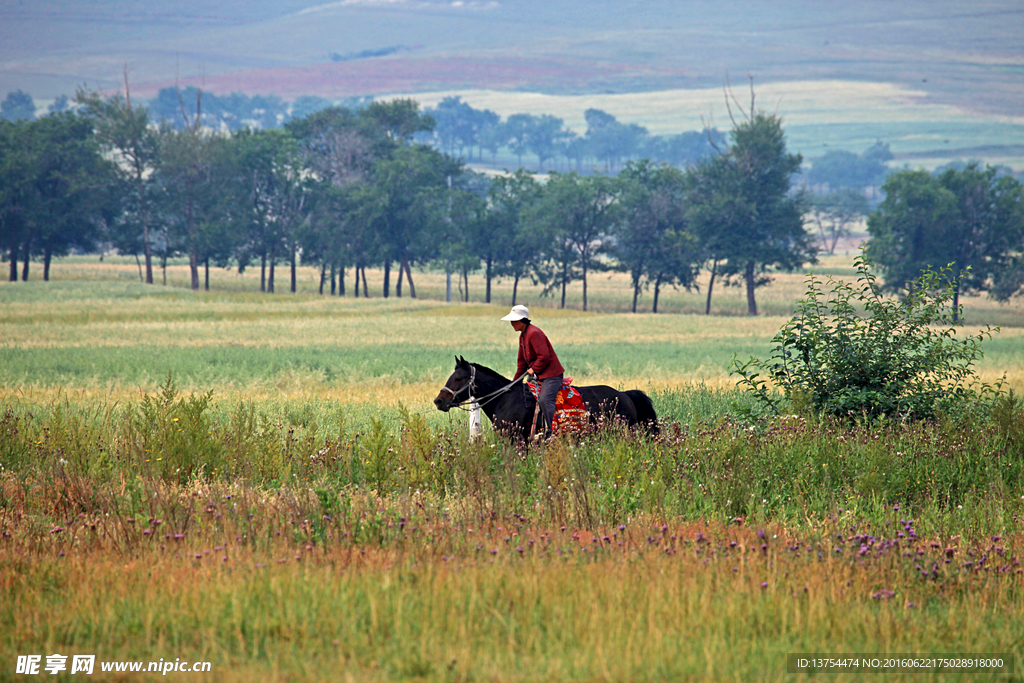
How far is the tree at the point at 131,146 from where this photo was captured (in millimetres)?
86688

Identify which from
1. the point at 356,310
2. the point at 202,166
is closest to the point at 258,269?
the point at 202,166

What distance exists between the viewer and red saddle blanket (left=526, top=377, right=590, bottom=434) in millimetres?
11359

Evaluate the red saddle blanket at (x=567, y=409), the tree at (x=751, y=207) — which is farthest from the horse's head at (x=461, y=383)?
the tree at (x=751, y=207)

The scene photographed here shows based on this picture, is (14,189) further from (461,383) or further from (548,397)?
(548,397)

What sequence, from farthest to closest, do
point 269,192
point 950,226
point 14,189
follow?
point 269,192, point 14,189, point 950,226

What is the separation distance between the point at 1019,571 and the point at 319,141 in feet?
343

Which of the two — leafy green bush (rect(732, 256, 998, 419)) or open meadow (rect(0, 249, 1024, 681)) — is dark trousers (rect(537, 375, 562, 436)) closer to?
open meadow (rect(0, 249, 1024, 681))

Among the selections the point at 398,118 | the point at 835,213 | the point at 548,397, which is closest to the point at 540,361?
the point at 548,397

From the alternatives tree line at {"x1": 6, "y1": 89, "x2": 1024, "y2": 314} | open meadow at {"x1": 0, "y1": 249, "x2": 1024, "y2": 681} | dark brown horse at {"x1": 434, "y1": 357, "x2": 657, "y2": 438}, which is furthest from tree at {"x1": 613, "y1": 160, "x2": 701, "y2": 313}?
open meadow at {"x1": 0, "y1": 249, "x2": 1024, "y2": 681}

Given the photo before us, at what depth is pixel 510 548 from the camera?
725 centimetres

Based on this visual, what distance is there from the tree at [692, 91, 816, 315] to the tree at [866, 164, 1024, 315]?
721cm

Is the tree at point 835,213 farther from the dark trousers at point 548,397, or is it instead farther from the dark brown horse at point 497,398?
the dark trousers at point 548,397

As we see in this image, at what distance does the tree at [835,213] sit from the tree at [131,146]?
366 ft

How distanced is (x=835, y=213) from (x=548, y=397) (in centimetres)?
15938
